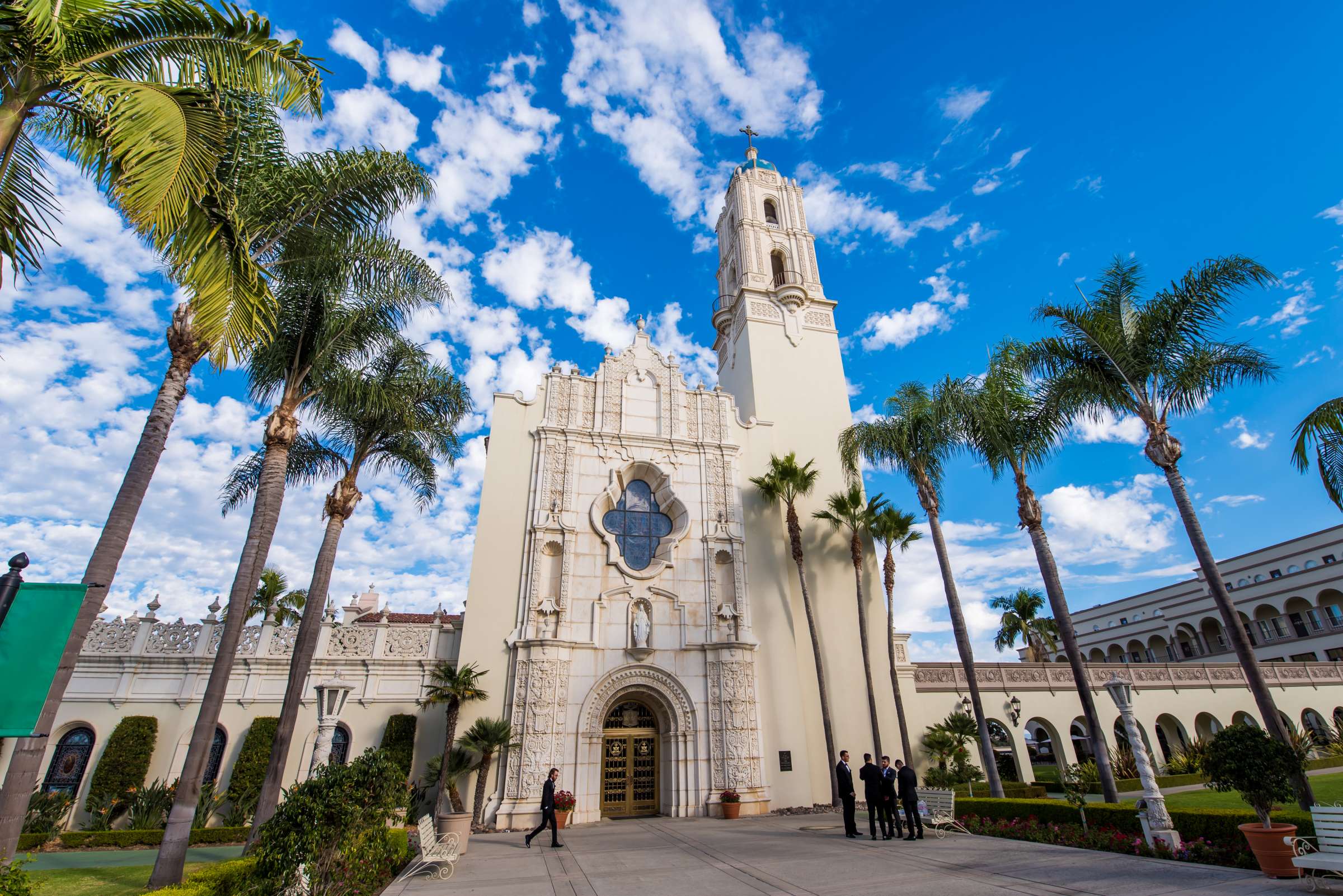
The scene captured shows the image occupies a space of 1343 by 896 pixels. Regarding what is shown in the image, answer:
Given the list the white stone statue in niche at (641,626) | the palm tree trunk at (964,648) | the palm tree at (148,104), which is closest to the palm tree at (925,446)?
the palm tree trunk at (964,648)

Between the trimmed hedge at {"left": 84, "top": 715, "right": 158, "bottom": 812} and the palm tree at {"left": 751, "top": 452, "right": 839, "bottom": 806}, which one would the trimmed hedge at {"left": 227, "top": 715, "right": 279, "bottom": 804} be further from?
the palm tree at {"left": 751, "top": 452, "right": 839, "bottom": 806}

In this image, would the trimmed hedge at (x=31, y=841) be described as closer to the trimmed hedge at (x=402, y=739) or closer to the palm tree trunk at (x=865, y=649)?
the trimmed hedge at (x=402, y=739)

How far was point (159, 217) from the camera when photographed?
547 centimetres

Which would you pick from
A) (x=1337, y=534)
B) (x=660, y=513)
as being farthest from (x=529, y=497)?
(x=1337, y=534)

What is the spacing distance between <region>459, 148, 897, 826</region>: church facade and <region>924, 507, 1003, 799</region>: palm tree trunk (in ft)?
12.5

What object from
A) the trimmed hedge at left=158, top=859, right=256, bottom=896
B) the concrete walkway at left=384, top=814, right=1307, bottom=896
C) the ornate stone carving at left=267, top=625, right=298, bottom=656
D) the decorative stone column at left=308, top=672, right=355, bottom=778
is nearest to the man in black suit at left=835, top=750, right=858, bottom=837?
the concrete walkway at left=384, top=814, right=1307, bottom=896

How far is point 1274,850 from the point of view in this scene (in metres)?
7.48

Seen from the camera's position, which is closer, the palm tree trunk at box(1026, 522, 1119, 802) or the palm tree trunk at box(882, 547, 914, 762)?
the palm tree trunk at box(1026, 522, 1119, 802)

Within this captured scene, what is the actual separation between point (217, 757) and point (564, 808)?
9.19 metres

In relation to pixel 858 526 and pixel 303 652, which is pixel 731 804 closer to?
pixel 858 526

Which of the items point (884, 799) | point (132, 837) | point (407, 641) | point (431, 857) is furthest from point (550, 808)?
point (132, 837)

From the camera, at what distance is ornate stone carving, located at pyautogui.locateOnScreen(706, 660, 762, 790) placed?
17703 mm

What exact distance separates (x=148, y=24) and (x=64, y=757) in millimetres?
18133

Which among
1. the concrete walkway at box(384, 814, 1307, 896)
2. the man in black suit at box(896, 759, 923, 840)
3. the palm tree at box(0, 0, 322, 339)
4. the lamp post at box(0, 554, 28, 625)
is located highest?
the palm tree at box(0, 0, 322, 339)
